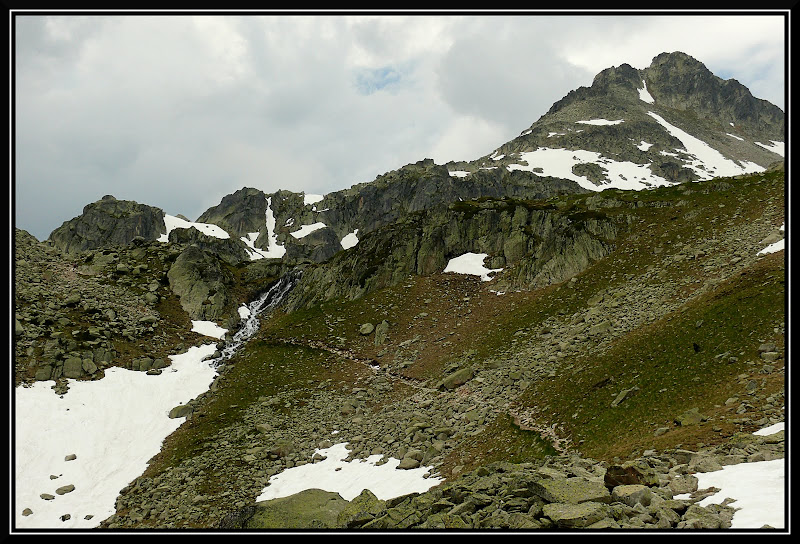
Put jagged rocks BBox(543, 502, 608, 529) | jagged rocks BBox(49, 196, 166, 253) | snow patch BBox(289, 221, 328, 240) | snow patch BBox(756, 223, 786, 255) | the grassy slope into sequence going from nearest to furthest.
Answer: jagged rocks BBox(543, 502, 608, 529), the grassy slope, snow patch BBox(756, 223, 786, 255), jagged rocks BBox(49, 196, 166, 253), snow patch BBox(289, 221, 328, 240)

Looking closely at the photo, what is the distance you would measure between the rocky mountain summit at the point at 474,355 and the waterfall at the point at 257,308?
37.6 inches

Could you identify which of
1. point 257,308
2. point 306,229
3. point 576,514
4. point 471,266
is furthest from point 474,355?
point 306,229

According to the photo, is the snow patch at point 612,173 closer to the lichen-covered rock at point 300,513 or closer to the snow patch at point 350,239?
the snow patch at point 350,239

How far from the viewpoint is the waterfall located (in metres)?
53.4

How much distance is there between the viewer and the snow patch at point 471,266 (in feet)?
195

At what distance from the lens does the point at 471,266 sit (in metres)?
61.4

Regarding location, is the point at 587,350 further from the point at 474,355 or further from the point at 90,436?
the point at 90,436

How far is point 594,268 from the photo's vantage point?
48.0m

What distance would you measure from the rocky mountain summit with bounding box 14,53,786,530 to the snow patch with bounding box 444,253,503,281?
77cm

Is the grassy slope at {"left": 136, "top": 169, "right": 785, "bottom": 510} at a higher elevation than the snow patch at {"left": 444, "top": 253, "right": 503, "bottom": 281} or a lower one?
lower

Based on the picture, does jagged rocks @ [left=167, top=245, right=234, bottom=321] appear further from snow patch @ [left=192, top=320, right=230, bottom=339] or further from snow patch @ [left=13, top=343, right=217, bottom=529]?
snow patch @ [left=13, top=343, right=217, bottom=529]

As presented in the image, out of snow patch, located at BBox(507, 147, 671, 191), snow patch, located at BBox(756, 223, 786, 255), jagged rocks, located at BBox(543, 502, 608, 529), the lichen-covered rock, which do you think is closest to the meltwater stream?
the lichen-covered rock
